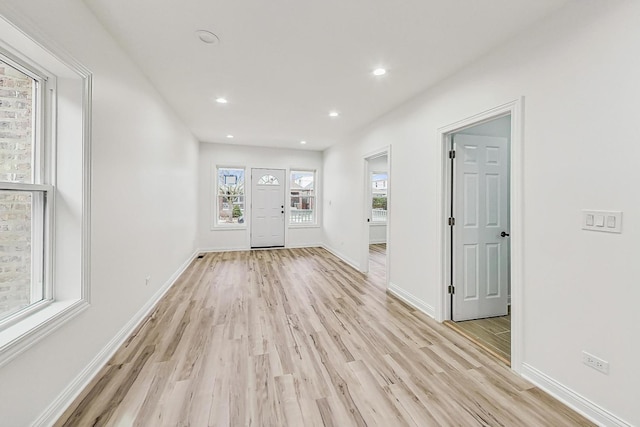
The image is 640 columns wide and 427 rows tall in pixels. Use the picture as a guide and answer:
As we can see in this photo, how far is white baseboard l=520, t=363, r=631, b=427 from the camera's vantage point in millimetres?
1473

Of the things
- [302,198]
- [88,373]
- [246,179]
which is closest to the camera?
[88,373]

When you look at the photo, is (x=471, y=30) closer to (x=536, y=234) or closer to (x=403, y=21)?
(x=403, y=21)

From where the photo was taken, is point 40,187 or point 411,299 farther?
point 411,299

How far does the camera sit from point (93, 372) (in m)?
1.85

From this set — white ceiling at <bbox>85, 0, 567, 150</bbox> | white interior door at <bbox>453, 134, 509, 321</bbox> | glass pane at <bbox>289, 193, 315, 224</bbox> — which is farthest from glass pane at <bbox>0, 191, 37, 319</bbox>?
glass pane at <bbox>289, 193, 315, 224</bbox>

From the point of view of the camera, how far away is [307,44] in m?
2.23

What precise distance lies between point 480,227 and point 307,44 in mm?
2543

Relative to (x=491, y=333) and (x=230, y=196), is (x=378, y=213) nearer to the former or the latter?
(x=230, y=196)

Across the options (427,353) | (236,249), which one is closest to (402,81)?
(427,353)

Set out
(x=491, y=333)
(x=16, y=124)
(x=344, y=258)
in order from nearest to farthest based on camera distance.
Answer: (x=16, y=124) < (x=491, y=333) < (x=344, y=258)

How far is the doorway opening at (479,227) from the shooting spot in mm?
2789

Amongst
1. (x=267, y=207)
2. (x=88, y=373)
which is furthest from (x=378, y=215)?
(x=88, y=373)

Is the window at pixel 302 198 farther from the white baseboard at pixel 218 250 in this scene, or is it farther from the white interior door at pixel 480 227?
the white interior door at pixel 480 227

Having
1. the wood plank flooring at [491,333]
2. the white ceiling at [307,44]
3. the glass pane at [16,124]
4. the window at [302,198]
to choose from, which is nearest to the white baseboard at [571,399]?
the wood plank flooring at [491,333]
